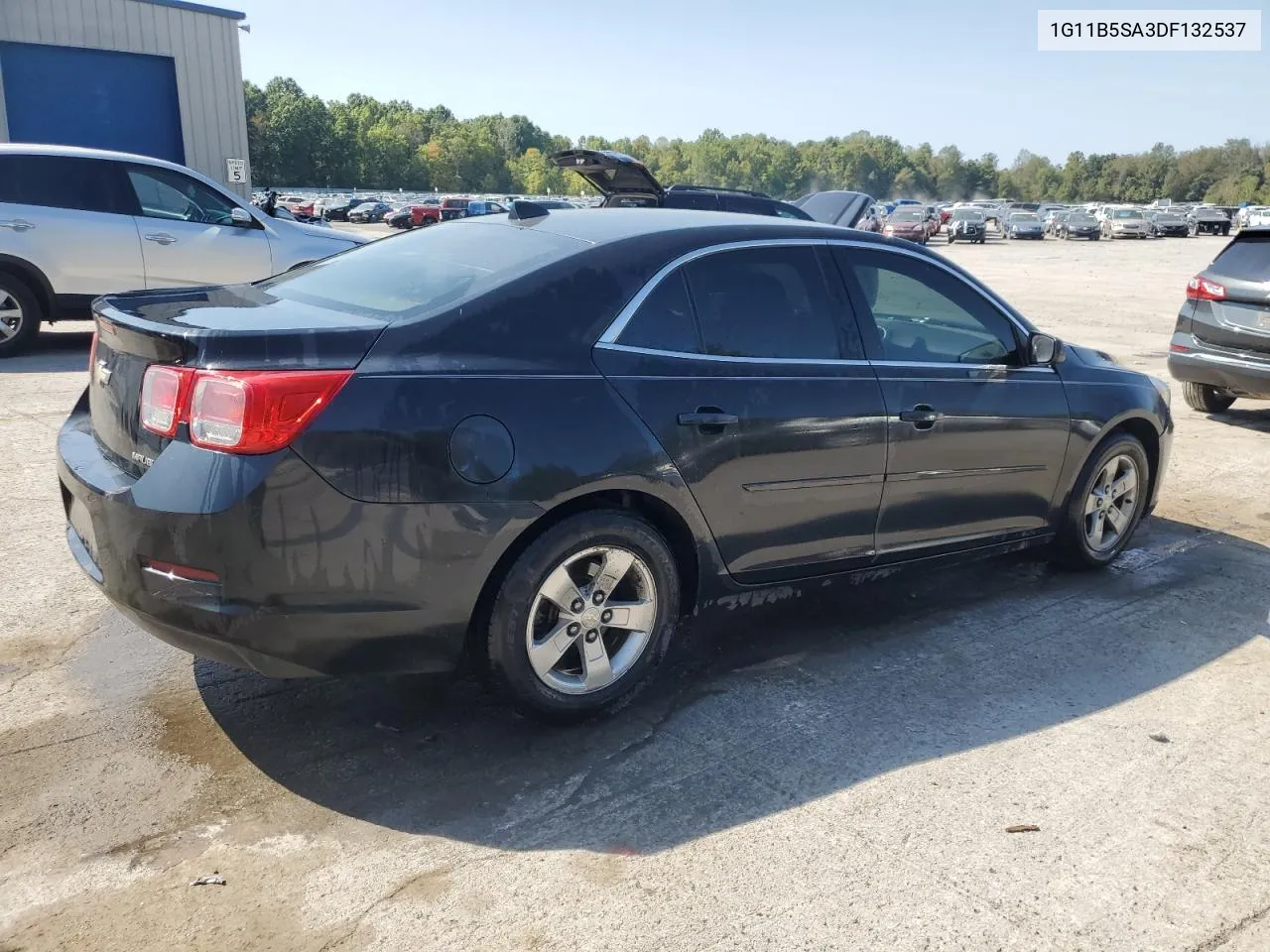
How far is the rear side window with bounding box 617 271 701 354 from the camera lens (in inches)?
141

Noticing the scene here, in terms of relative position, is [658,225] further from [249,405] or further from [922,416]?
[249,405]

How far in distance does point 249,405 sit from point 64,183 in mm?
8233

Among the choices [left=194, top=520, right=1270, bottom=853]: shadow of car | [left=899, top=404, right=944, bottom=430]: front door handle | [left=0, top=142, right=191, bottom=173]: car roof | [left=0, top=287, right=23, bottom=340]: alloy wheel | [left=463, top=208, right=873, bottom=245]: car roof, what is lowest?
[left=194, top=520, right=1270, bottom=853]: shadow of car

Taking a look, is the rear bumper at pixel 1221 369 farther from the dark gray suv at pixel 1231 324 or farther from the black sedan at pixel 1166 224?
the black sedan at pixel 1166 224

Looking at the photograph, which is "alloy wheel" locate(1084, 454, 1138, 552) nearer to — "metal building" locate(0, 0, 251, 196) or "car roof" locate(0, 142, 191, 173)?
"car roof" locate(0, 142, 191, 173)

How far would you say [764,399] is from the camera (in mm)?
3799

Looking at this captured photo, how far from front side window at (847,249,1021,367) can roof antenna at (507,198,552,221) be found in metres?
1.25

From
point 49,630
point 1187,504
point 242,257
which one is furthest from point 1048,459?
point 242,257

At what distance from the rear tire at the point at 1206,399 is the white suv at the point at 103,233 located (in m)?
7.98

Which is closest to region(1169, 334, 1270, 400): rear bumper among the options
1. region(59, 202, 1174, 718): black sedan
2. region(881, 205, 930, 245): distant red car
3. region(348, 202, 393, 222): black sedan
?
region(59, 202, 1174, 718): black sedan

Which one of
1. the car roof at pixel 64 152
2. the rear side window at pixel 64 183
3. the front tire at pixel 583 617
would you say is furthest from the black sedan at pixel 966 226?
the front tire at pixel 583 617

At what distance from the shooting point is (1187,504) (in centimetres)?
669

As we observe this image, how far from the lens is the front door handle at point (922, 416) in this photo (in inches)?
166

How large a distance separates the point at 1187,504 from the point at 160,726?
236 inches
